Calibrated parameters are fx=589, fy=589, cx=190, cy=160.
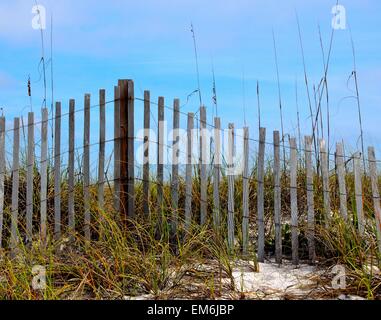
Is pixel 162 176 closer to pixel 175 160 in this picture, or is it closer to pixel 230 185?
pixel 175 160

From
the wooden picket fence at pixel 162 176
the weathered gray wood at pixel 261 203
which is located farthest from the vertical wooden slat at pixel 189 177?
the weathered gray wood at pixel 261 203

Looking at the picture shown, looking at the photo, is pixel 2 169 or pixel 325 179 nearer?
pixel 325 179

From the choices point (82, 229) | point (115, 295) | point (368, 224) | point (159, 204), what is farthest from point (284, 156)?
point (115, 295)

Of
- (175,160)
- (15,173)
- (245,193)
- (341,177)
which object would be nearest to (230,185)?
(245,193)

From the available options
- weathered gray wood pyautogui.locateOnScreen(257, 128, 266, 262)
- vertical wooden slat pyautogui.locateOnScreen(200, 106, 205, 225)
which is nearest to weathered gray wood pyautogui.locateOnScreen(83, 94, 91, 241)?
vertical wooden slat pyautogui.locateOnScreen(200, 106, 205, 225)

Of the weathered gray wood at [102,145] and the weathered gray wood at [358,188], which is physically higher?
the weathered gray wood at [102,145]

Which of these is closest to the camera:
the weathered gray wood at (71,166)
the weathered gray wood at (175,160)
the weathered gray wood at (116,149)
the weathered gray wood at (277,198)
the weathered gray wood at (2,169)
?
the weathered gray wood at (277,198)

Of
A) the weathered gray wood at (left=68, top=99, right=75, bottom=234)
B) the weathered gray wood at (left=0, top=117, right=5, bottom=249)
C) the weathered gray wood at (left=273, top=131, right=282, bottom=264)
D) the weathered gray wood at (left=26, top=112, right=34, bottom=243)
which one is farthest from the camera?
the weathered gray wood at (left=0, top=117, right=5, bottom=249)

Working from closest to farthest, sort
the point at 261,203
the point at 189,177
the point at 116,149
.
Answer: the point at 261,203 → the point at 189,177 → the point at 116,149

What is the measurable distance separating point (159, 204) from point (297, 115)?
1937 mm

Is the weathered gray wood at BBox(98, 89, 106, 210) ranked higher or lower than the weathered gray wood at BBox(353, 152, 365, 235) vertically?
higher

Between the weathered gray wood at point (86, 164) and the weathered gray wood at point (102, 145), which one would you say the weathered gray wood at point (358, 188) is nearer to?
the weathered gray wood at point (102, 145)

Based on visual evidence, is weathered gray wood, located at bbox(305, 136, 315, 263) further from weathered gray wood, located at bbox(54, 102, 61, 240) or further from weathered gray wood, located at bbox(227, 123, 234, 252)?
weathered gray wood, located at bbox(54, 102, 61, 240)

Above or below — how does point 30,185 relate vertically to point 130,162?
below
